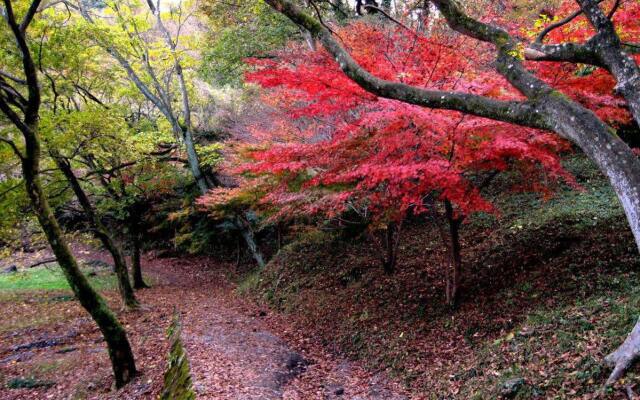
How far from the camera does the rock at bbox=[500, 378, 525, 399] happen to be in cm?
448

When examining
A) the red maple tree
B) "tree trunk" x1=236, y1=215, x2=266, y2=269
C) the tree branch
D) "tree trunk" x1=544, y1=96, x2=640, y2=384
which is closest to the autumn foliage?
the red maple tree

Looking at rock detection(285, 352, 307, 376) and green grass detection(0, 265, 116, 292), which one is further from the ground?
green grass detection(0, 265, 116, 292)

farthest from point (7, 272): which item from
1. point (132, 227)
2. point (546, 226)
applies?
point (546, 226)

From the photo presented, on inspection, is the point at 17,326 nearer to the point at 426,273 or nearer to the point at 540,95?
the point at 426,273

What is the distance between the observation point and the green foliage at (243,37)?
13719 mm

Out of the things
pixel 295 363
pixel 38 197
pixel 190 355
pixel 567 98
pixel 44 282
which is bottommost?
pixel 295 363

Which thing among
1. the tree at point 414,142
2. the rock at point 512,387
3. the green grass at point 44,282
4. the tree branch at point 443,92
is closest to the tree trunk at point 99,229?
the tree at point 414,142

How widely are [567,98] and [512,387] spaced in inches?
121

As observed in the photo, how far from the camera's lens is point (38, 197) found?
236 inches

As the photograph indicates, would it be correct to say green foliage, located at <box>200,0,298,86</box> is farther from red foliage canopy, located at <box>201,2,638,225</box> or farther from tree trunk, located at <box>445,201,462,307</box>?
tree trunk, located at <box>445,201,462,307</box>

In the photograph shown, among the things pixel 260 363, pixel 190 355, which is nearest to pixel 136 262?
pixel 190 355

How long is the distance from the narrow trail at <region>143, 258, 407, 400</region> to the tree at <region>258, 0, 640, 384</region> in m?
3.67

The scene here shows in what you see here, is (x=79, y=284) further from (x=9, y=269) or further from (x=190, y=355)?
(x=9, y=269)

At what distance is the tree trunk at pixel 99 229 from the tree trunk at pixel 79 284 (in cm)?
313
